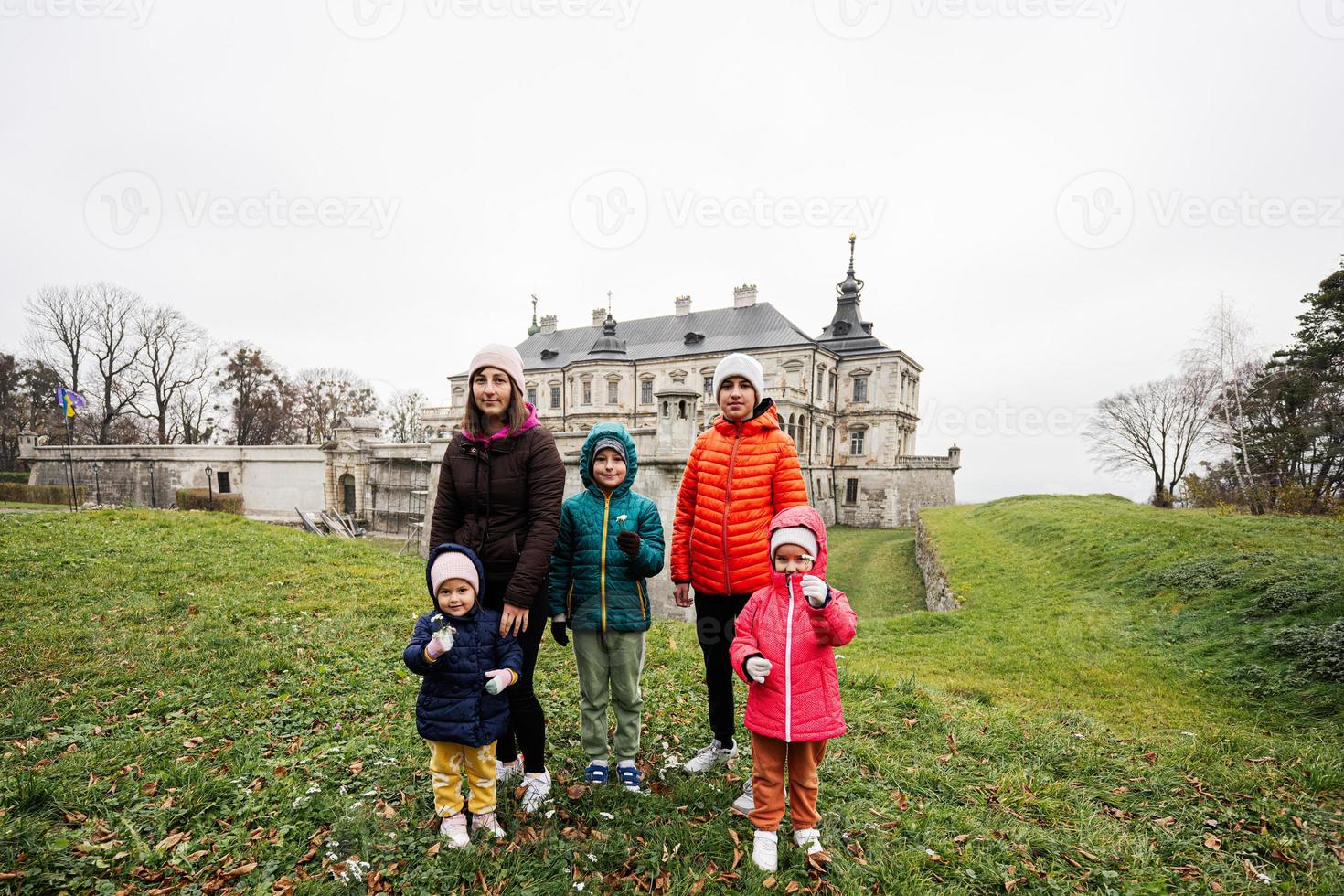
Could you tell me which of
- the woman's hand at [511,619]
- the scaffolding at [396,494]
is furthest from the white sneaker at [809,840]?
the scaffolding at [396,494]

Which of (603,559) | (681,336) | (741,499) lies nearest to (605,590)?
(603,559)

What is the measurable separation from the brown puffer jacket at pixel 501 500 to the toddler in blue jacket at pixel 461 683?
0.19 metres

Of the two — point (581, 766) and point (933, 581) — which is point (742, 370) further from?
point (933, 581)

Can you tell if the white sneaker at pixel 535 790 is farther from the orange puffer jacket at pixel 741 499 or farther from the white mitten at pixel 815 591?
the white mitten at pixel 815 591

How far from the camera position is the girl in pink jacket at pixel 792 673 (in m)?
2.60

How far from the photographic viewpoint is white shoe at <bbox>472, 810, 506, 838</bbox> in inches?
111

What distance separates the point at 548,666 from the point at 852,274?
1340 inches

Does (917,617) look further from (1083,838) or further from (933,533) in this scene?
(933,533)

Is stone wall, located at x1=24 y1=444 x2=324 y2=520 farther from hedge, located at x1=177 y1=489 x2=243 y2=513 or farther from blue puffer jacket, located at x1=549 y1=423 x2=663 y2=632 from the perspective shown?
blue puffer jacket, located at x1=549 y1=423 x2=663 y2=632

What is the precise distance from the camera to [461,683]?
106 inches

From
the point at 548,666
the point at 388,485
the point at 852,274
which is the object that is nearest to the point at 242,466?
the point at 388,485

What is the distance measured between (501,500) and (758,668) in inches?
67.0

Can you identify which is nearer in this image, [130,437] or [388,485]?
[388,485]

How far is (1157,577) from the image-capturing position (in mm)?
8273
